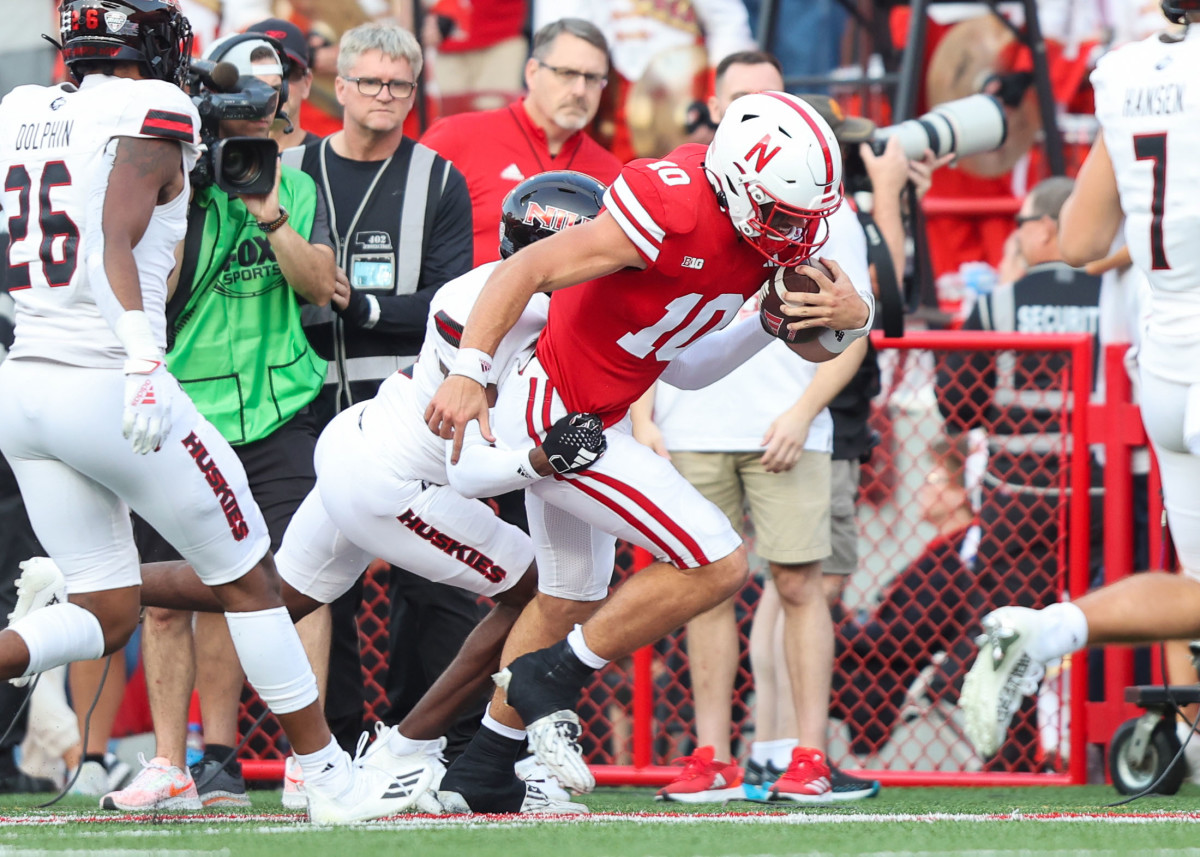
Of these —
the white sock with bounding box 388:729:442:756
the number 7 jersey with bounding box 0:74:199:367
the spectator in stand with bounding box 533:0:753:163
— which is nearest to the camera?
the number 7 jersey with bounding box 0:74:199:367

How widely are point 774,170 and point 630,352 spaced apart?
1.89ft

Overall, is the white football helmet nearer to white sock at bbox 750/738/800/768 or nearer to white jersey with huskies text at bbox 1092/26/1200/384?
white jersey with huskies text at bbox 1092/26/1200/384

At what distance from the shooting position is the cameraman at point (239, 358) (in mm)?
5238

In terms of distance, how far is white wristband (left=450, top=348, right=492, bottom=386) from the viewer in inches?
164

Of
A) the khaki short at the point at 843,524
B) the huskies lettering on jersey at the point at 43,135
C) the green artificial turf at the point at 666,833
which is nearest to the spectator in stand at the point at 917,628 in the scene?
the khaki short at the point at 843,524

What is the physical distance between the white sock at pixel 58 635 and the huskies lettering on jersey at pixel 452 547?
2.62 feet

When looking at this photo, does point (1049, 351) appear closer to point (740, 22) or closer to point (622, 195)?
point (622, 195)

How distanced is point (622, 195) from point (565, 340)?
44 cm

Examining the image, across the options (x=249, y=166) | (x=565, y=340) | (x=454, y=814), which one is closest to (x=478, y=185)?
(x=249, y=166)

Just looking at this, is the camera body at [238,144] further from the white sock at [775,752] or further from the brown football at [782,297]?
the white sock at [775,752]

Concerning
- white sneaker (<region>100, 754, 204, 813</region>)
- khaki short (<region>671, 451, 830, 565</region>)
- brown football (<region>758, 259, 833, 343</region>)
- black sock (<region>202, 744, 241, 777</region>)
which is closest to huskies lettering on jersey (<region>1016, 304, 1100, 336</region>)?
khaki short (<region>671, 451, 830, 565</region>)

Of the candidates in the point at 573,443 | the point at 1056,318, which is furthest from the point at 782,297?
the point at 1056,318

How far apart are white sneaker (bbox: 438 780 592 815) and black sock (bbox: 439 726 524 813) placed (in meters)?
0.02

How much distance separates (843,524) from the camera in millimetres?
5984
